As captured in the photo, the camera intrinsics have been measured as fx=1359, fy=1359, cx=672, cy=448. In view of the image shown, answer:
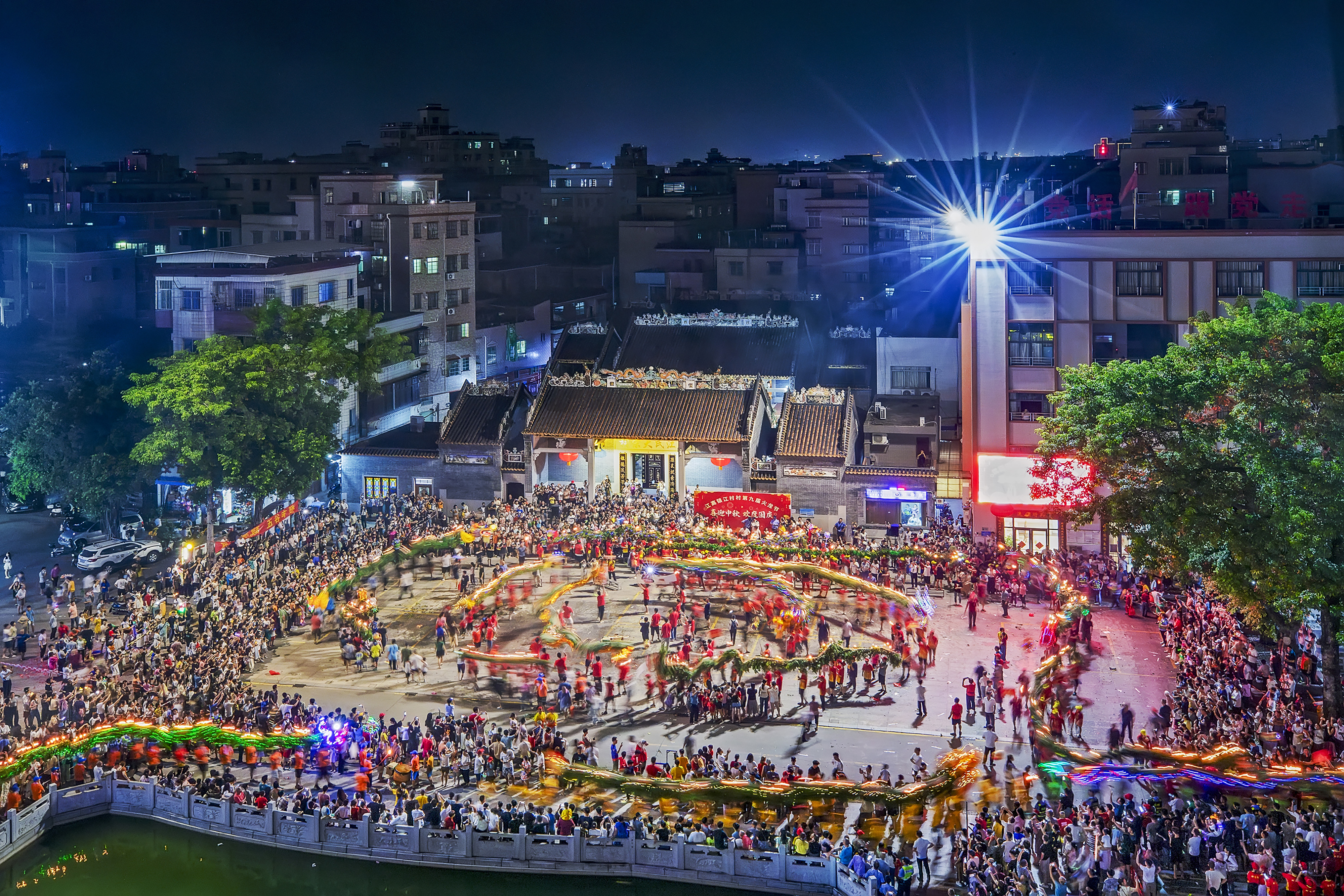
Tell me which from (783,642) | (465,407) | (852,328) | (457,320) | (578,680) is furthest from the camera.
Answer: (457,320)

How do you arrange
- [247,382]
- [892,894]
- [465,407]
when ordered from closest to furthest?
[892,894], [247,382], [465,407]

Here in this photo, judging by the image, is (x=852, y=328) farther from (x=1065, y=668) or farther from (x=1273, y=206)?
(x=1065, y=668)

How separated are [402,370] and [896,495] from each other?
27.2 metres

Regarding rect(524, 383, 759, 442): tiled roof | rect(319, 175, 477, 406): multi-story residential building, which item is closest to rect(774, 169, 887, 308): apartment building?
rect(319, 175, 477, 406): multi-story residential building

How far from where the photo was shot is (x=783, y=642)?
4053 centimetres

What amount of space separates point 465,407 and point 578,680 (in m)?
24.4

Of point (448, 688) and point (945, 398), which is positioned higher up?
point (945, 398)

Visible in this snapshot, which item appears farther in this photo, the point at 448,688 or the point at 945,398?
the point at 945,398

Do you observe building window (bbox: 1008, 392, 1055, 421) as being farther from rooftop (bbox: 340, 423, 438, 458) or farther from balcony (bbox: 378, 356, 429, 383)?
balcony (bbox: 378, 356, 429, 383)

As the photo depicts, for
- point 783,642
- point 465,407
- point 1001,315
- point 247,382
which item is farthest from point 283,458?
point 1001,315

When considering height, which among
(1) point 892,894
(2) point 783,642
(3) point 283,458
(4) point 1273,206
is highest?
(4) point 1273,206

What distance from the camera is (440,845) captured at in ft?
94.0

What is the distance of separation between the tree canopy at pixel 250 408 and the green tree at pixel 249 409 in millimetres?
37

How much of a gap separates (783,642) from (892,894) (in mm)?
15693
